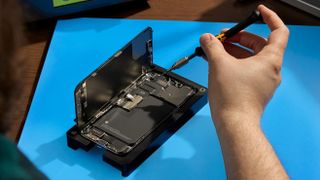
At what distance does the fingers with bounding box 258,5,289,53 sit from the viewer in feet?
2.52

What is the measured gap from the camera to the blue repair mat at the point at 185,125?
81 centimetres

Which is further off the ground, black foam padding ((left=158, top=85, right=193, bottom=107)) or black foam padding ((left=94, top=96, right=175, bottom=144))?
black foam padding ((left=158, top=85, right=193, bottom=107))

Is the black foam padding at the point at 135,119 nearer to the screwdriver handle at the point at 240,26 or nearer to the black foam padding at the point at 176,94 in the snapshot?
the black foam padding at the point at 176,94

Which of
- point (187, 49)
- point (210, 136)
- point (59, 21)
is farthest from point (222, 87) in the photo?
point (59, 21)

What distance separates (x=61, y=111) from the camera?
2.90ft

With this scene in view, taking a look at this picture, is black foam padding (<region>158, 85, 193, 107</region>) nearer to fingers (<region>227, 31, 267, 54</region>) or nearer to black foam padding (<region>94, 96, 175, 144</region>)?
black foam padding (<region>94, 96, 175, 144</region>)

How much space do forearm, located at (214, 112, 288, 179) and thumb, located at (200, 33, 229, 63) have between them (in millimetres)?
88

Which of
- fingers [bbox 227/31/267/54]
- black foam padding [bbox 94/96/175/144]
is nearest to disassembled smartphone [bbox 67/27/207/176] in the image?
black foam padding [bbox 94/96/175/144]

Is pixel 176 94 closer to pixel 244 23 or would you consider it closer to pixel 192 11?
pixel 244 23

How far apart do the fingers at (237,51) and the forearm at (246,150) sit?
162mm

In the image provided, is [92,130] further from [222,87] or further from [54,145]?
[222,87]

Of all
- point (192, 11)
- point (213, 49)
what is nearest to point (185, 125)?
point (213, 49)

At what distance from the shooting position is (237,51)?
2.85ft

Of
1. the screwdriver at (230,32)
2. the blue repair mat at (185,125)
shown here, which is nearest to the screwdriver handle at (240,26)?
the screwdriver at (230,32)
